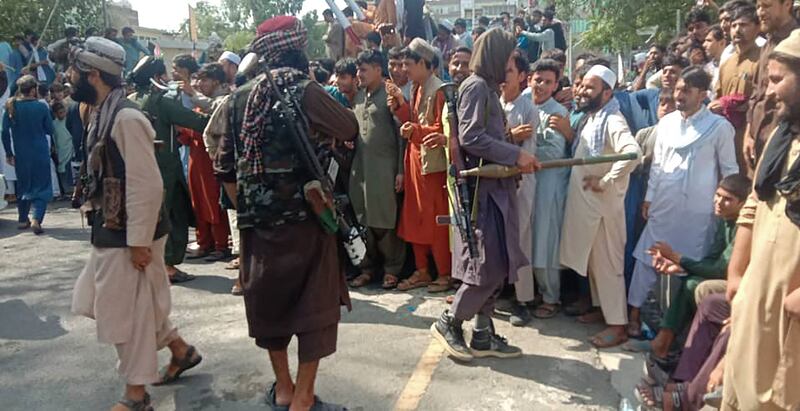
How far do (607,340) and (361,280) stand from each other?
2324 mm

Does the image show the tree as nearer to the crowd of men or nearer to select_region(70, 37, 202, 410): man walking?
the crowd of men

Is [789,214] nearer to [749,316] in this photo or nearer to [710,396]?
[749,316]

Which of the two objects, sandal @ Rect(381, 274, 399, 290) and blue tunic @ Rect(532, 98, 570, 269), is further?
sandal @ Rect(381, 274, 399, 290)

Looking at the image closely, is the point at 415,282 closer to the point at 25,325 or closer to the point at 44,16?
the point at 25,325

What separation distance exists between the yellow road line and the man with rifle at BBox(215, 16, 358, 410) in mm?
584

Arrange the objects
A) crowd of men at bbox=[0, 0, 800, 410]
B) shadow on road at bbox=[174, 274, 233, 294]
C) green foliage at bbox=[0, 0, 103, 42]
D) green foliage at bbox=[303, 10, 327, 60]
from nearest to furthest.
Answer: crowd of men at bbox=[0, 0, 800, 410] < shadow on road at bbox=[174, 274, 233, 294] < green foliage at bbox=[0, 0, 103, 42] < green foliage at bbox=[303, 10, 327, 60]

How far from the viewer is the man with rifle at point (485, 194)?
379 centimetres

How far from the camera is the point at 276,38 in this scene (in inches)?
127

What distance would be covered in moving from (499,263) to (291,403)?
1.47 m

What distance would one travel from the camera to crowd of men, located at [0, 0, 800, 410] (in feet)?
8.73

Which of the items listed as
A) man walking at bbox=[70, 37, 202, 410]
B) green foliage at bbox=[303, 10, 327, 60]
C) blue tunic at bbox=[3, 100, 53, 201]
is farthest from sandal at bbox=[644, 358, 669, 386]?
green foliage at bbox=[303, 10, 327, 60]

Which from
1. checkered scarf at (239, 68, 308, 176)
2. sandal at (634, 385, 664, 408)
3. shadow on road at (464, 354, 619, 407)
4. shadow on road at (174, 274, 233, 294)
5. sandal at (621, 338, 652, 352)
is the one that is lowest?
sandal at (621, 338, 652, 352)

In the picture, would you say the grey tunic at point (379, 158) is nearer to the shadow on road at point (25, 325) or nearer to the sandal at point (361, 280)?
the sandal at point (361, 280)

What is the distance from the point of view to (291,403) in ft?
10.8
